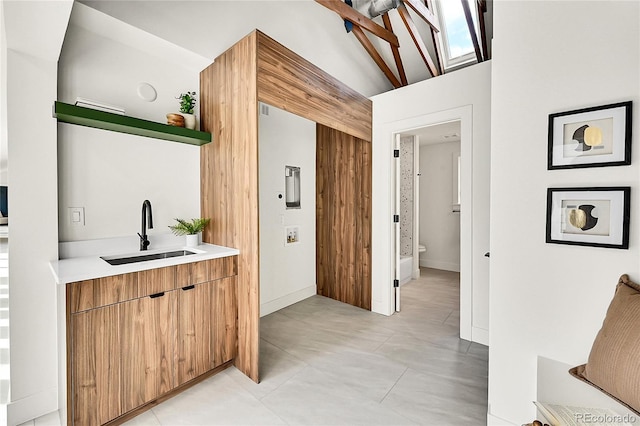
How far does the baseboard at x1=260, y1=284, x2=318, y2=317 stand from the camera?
11.1ft

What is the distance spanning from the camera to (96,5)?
1.94m

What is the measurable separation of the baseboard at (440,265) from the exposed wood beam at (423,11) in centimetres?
400

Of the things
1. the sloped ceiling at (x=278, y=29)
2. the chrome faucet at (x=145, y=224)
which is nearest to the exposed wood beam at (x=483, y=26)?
the sloped ceiling at (x=278, y=29)

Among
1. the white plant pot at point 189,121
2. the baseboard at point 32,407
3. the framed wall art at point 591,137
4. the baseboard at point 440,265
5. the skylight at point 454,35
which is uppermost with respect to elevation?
the skylight at point 454,35

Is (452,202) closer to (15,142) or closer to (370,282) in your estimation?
(370,282)

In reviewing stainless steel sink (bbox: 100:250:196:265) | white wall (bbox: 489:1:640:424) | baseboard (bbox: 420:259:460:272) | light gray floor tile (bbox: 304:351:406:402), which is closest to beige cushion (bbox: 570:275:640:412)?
white wall (bbox: 489:1:640:424)

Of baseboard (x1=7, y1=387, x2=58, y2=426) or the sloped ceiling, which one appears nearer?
baseboard (x1=7, y1=387, x2=58, y2=426)

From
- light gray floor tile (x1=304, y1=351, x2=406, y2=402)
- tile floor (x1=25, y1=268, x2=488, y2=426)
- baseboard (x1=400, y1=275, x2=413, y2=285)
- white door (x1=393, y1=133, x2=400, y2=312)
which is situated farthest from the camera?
baseboard (x1=400, y1=275, x2=413, y2=285)

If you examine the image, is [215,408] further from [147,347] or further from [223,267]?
[223,267]

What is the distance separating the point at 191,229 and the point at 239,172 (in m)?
0.69

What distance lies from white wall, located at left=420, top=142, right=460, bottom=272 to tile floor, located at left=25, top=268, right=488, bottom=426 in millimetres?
2661

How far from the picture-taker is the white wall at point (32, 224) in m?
1.70

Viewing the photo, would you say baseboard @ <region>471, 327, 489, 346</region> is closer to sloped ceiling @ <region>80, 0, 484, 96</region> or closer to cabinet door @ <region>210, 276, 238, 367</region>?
cabinet door @ <region>210, 276, 238, 367</region>

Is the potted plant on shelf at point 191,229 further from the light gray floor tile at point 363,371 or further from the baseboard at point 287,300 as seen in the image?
the light gray floor tile at point 363,371
